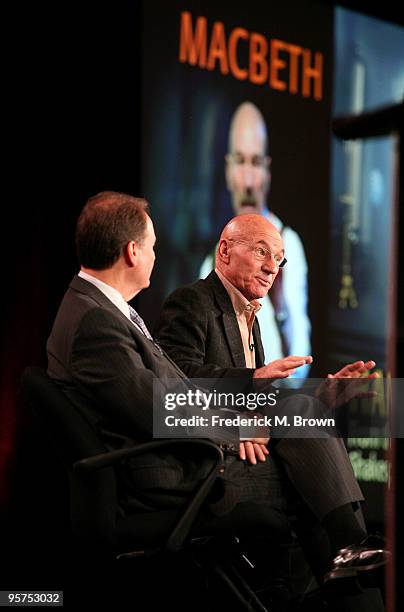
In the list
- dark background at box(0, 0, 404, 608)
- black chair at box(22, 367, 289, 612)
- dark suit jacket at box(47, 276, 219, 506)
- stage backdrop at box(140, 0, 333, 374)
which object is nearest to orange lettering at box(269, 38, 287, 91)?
stage backdrop at box(140, 0, 333, 374)

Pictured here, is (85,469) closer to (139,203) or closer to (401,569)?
(139,203)

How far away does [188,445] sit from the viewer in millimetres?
2293

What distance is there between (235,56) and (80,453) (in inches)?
144

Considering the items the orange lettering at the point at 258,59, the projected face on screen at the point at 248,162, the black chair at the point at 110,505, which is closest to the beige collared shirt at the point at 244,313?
the black chair at the point at 110,505

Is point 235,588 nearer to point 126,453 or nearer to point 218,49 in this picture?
point 126,453

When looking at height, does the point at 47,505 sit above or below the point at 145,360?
below

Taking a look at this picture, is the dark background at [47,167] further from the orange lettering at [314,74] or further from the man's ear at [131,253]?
the man's ear at [131,253]

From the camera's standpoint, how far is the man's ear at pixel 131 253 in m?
2.54

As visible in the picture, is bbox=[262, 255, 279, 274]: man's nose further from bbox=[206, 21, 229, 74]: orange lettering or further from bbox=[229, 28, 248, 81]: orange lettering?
bbox=[229, 28, 248, 81]: orange lettering

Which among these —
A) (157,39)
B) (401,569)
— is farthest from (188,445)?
(157,39)

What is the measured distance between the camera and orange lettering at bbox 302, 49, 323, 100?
19.4ft

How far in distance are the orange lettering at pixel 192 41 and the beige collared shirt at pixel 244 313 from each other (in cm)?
237

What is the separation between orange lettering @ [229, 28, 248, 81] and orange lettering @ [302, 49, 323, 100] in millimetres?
545

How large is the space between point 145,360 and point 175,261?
8.45ft
